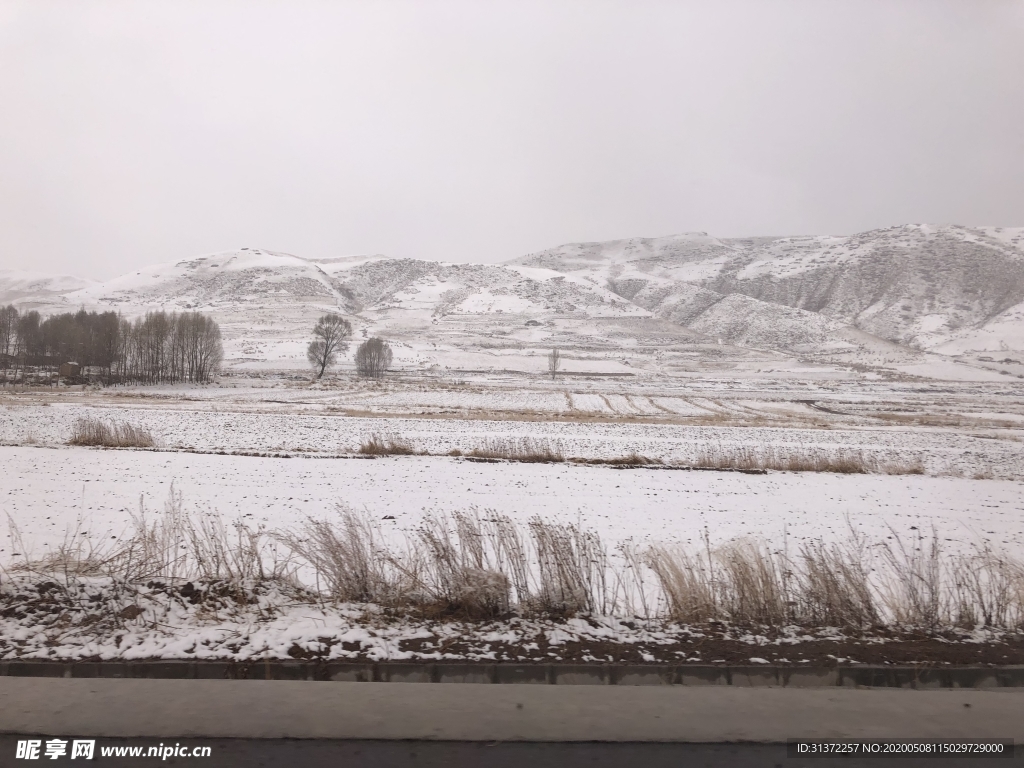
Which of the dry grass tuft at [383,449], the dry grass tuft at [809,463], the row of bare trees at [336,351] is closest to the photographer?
the dry grass tuft at [809,463]

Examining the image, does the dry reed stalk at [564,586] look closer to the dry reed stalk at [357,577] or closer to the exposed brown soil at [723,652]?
the exposed brown soil at [723,652]

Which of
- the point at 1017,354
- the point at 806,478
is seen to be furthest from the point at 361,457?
the point at 1017,354

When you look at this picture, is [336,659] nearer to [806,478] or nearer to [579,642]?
[579,642]

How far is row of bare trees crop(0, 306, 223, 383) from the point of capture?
3934 centimetres

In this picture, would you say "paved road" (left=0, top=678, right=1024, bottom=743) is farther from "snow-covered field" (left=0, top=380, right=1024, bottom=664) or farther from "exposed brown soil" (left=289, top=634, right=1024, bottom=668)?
"snow-covered field" (left=0, top=380, right=1024, bottom=664)

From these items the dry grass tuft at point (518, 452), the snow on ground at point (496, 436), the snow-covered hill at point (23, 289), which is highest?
the snow-covered hill at point (23, 289)

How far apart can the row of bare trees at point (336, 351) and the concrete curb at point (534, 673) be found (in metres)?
84.1

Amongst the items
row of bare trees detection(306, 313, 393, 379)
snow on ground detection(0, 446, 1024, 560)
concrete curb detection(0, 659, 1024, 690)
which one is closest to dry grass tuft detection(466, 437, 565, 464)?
snow on ground detection(0, 446, 1024, 560)

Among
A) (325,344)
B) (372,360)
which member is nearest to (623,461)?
(325,344)

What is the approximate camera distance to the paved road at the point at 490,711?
356cm

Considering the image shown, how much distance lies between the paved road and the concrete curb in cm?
25

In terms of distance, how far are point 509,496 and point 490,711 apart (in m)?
9.90

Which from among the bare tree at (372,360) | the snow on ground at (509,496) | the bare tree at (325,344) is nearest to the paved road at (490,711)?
the snow on ground at (509,496)

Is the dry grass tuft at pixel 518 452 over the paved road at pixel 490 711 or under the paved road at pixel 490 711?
under
